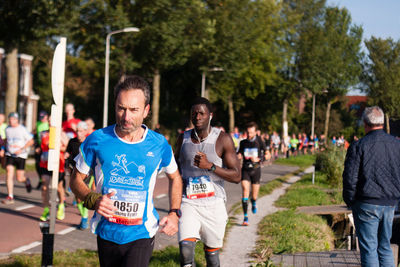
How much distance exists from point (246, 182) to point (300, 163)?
23845 mm

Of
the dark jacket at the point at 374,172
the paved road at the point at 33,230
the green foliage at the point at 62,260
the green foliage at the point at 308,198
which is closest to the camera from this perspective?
the dark jacket at the point at 374,172

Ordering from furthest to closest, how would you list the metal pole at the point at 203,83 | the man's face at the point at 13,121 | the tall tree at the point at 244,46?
1. the metal pole at the point at 203,83
2. the tall tree at the point at 244,46
3. the man's face at the point at 13,121

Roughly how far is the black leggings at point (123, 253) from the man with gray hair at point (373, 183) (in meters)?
2.90

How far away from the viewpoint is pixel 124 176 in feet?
11.8

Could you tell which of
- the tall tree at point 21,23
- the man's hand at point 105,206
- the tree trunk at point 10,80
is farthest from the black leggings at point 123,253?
the tree trunk at point 10,80

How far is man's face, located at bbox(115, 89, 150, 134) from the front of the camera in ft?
11.6

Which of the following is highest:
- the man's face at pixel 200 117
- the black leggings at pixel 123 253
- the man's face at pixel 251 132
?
the man's face at pixel 200 117

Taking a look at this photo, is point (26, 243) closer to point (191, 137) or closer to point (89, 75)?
point (191, 137)

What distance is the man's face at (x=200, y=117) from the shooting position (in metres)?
5.74

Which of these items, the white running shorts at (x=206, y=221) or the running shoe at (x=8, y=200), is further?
the running shoe at (x=8, y=200)

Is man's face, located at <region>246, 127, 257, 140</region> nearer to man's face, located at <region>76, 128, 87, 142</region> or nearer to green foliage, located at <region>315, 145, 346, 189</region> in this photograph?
man's face, located at <region>76, 128, 87, 142</region>

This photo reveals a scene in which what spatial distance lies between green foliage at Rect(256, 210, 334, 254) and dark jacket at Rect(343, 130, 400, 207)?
97.5 inches

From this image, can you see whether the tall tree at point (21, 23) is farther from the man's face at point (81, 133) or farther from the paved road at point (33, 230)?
the man's face at point (81, 133)

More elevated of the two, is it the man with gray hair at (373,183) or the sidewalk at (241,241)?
the man with gray hair at (373,183)
